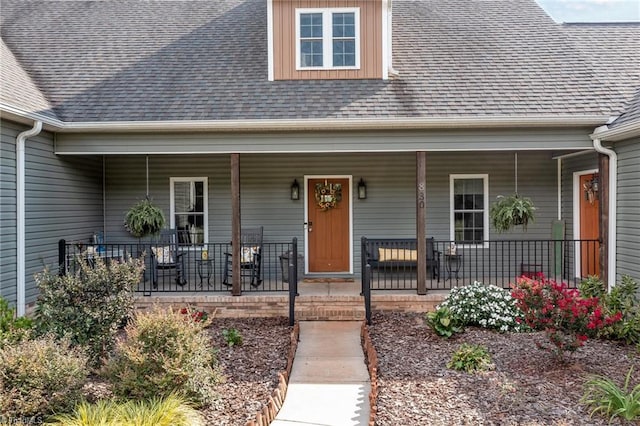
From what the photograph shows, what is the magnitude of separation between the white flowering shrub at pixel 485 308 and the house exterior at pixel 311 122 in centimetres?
98

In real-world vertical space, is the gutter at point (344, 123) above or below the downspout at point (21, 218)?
above

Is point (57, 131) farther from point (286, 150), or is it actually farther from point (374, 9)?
point (374, 9)

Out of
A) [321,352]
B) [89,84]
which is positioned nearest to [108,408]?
[321,352]

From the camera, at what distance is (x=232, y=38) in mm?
10211

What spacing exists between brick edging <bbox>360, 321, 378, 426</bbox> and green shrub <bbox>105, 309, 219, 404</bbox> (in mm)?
1517

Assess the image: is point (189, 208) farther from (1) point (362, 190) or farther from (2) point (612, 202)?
(2) point (612, 202)

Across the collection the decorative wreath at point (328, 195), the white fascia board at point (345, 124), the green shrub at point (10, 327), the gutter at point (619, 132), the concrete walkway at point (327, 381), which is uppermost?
the white fascia board at point (345, 124)

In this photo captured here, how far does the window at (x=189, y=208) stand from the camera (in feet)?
32.6

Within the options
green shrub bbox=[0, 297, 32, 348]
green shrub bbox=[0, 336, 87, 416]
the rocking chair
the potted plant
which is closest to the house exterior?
Answer: the potted plant

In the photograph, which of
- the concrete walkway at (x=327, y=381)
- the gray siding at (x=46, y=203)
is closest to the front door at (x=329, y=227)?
the concrete walkway at (x=327, y=381)

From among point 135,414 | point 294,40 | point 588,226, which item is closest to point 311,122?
point 294,40

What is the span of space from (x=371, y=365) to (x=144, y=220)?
498 centimetres

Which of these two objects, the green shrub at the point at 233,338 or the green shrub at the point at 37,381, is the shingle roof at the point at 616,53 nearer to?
the green shrub at the point at 233,338

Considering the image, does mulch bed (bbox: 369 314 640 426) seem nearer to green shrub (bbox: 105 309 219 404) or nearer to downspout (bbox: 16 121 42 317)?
green shrub (bbox: 105 309 219 404)
